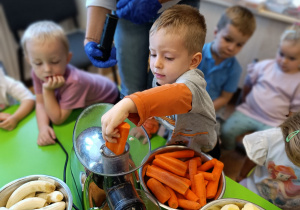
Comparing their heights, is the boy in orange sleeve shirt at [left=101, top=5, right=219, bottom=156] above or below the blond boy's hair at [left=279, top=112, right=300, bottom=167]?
above

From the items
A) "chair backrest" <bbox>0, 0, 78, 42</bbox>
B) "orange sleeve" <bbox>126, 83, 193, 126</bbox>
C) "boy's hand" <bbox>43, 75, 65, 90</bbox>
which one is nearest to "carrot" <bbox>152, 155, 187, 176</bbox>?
"orange sleeve" <bbox>126, 83, 193, 126</bbox>

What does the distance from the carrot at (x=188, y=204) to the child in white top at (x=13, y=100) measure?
70cm

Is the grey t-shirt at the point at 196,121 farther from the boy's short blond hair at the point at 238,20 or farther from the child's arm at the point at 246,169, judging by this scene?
the boy's short blond hair at the point at 238,20

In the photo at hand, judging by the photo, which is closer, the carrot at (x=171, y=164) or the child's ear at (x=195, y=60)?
the child's ear at (x=195, y=60)

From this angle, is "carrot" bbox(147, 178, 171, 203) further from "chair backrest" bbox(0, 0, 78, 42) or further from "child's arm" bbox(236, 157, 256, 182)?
"chair backrest" bbox(0, 0, 78, 42)

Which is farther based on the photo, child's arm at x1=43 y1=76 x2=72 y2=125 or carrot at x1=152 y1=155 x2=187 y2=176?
child's arm at x1=43 y1=76 x2=72 y2=125

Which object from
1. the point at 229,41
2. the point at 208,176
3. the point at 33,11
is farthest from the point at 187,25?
the point at 33,11

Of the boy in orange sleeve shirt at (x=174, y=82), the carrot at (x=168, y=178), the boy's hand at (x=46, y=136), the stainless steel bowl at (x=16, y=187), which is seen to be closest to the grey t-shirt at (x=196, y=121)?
the boy in orange sleeve shirt at (x=174, y=82)

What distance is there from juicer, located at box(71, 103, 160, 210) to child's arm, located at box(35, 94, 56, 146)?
0.94 feet

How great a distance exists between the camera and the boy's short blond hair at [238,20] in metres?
1.24

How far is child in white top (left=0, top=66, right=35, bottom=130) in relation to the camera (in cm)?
99

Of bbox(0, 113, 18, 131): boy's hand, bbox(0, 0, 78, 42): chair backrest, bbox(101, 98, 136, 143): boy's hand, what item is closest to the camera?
bbox(101, 98, 136, 143): boy's hand

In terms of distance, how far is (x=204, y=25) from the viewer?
60 centimetres

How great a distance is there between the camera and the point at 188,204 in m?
0.65
